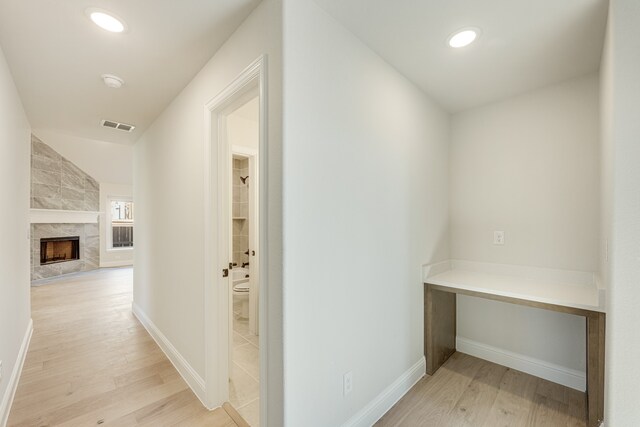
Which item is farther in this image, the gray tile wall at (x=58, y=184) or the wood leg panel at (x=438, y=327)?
the gray tile wall at (x=58, y=184)

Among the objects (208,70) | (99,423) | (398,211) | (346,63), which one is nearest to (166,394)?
(99,423)


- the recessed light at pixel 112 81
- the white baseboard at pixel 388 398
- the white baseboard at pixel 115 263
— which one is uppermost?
the recessed light at pixel 112 81

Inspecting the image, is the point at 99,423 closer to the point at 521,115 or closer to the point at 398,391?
the point at 398,391

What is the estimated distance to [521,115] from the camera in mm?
2385

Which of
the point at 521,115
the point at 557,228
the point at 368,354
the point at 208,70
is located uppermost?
the point at 208,70

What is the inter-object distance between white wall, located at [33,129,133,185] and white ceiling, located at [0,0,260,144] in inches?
130

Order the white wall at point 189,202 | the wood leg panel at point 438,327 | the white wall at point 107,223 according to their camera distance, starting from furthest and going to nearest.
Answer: the white wall at point 107,223
the wood leg panel at point 438,327
the white wall at point 189,202

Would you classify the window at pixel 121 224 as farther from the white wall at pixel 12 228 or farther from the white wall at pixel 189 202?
the white wall at pixel 12 228

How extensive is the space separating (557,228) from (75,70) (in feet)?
12.5

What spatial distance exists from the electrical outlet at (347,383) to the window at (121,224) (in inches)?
337

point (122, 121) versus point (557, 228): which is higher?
point (122, 121)

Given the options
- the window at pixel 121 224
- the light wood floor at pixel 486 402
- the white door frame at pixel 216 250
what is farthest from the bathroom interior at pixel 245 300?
the window at pixel 121 224

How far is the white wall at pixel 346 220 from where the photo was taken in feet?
4.38

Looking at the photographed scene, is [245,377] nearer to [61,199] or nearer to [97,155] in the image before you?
[97,155]
